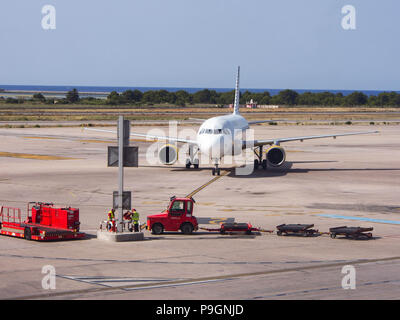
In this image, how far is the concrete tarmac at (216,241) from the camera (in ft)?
70.9

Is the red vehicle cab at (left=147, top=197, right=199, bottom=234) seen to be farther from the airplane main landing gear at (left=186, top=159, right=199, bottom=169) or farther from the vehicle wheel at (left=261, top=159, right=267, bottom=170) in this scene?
the vehicle wheel at (left=261, top=159, right=267, bottom=170)

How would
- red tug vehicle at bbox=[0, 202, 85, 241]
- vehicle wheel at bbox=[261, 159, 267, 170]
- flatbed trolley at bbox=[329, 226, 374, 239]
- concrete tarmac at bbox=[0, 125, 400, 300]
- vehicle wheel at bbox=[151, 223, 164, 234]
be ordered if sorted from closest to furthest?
concrete tarmac at bbox=[0, 125, 400, 300], red tug vehicle at bbox=[0, 202, 85, 241], flatbed trolley at bbox=[329, 226, 374, 239], vehicle wheel at bbox=[151, 223, 164, 234], vehicle wheel at bbox=[261, 159, 267, 170]

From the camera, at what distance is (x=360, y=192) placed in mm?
45188

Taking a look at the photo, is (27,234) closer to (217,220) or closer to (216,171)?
(217,220)

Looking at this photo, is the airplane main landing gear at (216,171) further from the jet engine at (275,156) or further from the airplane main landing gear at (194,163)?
the jet engine at (275,156)

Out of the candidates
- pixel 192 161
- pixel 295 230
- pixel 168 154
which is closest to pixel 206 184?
pixel 168 154

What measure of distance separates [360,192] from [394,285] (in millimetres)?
23806

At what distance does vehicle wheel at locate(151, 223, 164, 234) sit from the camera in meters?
31.8

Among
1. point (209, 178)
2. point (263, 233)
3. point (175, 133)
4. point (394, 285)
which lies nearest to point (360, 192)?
point (209, 178)

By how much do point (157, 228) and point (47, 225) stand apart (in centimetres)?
510

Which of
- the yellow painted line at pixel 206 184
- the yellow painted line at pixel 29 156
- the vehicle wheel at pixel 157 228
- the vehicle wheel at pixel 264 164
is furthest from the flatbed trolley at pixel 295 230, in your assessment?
the yellow painted line at pixel 29 156

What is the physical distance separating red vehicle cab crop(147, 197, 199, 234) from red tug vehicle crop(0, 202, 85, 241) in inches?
139

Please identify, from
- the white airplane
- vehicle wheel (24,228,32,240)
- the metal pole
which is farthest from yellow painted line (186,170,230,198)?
vehicle wheel (24,228,32,240)
